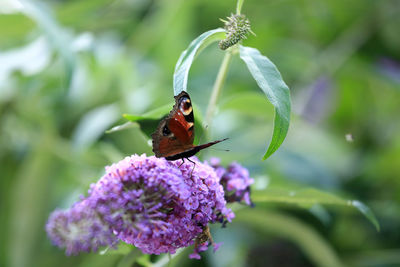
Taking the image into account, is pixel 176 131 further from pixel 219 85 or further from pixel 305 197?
pixel 305 197

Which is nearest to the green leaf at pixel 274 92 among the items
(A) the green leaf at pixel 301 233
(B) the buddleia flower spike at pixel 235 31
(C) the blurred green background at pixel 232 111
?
(B) the buddleia flower spike at pixel 235 31

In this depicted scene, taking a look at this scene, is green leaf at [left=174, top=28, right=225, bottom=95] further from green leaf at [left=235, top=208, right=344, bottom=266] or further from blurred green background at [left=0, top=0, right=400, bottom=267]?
green leaf at [left=235, top=208, right=344, bottom=266]

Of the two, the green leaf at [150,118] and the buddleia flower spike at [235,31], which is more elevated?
the buddleia flower spike at [235,31]

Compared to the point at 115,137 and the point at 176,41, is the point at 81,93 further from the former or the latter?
the point at 176,41

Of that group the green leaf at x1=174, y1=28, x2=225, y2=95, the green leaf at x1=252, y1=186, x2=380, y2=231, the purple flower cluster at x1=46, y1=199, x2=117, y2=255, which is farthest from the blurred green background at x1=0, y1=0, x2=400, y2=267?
the purple flower cluster at x1=46, y1=199, x2=117, y2=255

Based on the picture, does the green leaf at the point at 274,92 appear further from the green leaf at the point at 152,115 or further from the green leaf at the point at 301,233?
the green leaf at the point at 301,233
